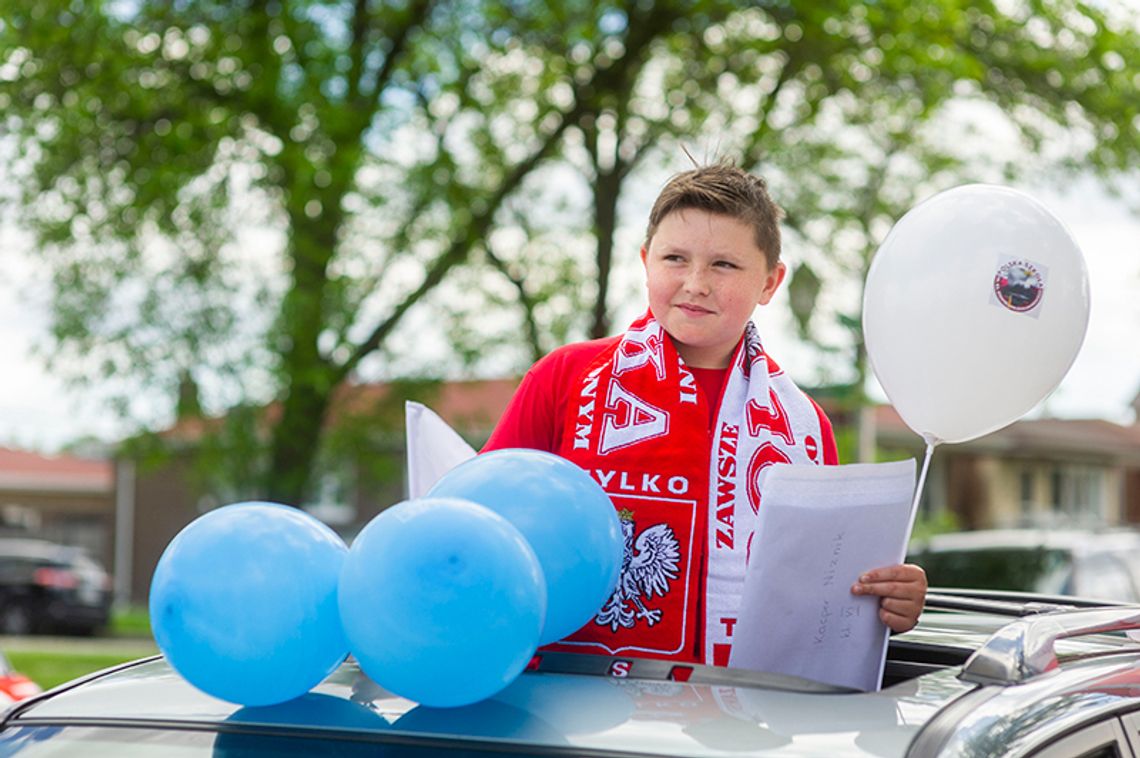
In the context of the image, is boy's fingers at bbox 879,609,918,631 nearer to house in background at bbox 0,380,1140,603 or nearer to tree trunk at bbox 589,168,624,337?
tree trunk at bbox 589,168,624,337

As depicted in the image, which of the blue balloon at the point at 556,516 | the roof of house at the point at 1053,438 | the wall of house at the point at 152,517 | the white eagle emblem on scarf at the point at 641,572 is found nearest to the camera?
the blue balloon at the point at 556,516

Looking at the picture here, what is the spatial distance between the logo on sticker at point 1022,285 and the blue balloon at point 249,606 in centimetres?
124

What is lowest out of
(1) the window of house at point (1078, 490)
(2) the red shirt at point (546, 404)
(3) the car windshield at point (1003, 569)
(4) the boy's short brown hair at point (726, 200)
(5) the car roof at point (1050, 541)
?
(1) the window of house at point (1078, 490)

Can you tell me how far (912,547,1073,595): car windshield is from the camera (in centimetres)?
827

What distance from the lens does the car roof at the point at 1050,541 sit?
8.58 m

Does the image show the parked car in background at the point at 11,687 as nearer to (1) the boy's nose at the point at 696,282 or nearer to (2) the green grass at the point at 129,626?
(1) the boy's nose at the point at 696,282

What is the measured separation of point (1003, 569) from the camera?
8.66 metres

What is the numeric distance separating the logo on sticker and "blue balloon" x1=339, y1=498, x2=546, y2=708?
1.09 meters

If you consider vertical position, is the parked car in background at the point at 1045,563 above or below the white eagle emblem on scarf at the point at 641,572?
below

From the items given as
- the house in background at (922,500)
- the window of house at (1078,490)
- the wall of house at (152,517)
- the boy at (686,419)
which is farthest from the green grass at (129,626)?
the boy at (686,419)

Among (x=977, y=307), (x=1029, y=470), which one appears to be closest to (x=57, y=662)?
(x=977, y=307)

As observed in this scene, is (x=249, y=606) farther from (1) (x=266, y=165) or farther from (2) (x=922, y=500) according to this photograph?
(2) (x=922, y=500)

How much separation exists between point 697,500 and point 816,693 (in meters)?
0.54

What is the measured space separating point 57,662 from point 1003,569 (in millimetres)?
11590
